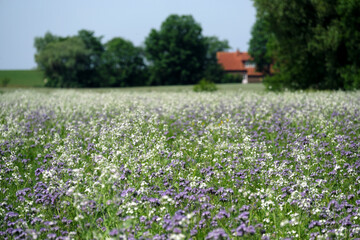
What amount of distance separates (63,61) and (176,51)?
2269 cm

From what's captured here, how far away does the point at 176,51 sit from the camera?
77.7 m

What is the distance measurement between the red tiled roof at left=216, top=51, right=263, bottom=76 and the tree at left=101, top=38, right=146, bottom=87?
32.3m

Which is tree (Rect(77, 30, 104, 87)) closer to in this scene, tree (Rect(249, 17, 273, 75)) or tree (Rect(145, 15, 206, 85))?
tree (Rect(145, 15, 206, 85))

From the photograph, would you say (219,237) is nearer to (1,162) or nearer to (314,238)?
(314,238)

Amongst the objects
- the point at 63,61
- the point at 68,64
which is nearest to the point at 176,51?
the point at 68,64


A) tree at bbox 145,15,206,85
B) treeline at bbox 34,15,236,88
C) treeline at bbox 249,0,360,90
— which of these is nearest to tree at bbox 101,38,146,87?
treeline at bbox 34,15,236,88

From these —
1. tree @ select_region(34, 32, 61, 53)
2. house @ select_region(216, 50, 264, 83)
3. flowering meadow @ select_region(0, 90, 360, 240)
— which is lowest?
flowering meadow @ select_region(0, 90, 360, 240)

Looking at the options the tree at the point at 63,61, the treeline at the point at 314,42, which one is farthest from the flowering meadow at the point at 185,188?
the tree at the point at 63,61

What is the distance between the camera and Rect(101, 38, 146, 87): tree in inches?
3209

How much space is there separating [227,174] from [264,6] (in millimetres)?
23442

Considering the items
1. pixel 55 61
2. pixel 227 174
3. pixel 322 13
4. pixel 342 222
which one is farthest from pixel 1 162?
pixel 55 61

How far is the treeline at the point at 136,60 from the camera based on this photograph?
72.1m

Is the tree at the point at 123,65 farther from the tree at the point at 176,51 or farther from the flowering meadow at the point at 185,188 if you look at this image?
the flowering meadow at the point at 185,188

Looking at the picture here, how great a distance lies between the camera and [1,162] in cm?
812
